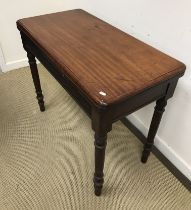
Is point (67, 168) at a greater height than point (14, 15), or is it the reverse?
point (14, 15)

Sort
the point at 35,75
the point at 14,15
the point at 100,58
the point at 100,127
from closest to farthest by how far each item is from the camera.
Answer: the point at 100,127 → the point at 100,58 → the point at 35,75 → the point at 14,15

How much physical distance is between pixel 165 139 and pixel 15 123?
0.97 meters

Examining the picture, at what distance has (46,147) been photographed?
1355mm

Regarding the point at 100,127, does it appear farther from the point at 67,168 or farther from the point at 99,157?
the point at 67,168

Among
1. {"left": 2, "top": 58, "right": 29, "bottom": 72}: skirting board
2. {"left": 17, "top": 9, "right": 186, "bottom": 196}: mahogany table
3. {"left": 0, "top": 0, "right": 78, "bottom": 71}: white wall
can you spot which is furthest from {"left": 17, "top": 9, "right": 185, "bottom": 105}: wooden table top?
{"left": 2, "top": 58, "right": 29, "bottom": 72}: skirting board

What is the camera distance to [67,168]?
1239 millimetres

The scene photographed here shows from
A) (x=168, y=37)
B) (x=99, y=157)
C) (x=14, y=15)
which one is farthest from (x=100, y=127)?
(x=14, y=15)

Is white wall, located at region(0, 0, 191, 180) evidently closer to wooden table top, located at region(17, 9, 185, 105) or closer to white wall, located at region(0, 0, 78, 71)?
wooden table top, located at region(17, 9, 185, 105)

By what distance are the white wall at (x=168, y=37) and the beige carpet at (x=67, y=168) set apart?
13 centimetres

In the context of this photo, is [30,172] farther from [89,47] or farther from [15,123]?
[89,47]

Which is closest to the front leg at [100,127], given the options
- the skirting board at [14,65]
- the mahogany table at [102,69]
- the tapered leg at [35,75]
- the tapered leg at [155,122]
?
the mahogany table at [102,69]

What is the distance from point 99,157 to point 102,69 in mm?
345

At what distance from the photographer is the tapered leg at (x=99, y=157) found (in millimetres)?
808

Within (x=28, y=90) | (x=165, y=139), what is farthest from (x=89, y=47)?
(x=28, y=90)
